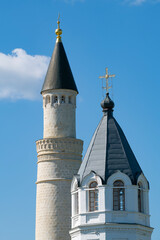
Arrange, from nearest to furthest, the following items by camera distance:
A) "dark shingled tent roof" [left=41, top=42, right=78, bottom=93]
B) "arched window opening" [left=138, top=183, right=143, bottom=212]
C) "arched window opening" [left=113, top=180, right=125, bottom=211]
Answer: "arched window opening" [left=113, top=180, right=125, bottom=211]
"arched window opening" [left=138, top=183, right=143, bottom=212]
"dark shingled tent roof" [left=41, top=42, right=78, bottom=93]

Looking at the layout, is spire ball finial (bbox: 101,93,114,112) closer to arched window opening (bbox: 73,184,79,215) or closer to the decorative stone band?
arched window opening (bbox: 73,184,79,215)

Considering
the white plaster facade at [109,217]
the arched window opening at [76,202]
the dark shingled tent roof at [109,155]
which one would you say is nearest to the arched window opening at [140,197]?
the white plaster facade at [109,217]

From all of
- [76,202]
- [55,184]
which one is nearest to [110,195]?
[76,202]

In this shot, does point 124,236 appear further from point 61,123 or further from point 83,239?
point 61,123

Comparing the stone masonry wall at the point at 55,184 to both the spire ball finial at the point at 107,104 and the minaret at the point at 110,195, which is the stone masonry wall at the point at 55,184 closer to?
the minaret at the point at 110,195

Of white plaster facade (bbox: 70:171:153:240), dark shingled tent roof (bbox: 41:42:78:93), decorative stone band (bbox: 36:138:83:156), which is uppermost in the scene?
dark shingled tent roof (bbox: 41:42:78:93)

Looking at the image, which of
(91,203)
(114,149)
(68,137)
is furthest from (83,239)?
(68,137)

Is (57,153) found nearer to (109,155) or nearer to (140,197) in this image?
(109,155)

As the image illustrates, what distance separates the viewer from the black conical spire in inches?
2210

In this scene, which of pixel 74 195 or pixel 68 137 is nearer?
pixel 74 195

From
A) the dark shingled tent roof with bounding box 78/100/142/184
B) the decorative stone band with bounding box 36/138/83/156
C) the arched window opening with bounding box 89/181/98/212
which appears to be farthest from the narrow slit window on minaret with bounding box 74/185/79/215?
the decorative stone band with bounding box 36/138/83/156

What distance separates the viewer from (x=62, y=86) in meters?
Answer: 56.0

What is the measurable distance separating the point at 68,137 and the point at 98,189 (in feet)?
30.2

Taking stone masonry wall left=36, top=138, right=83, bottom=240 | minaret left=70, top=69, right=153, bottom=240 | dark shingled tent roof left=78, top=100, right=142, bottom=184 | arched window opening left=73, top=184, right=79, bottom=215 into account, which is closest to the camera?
minaret left=70, top=69, right=153, bottom=240
